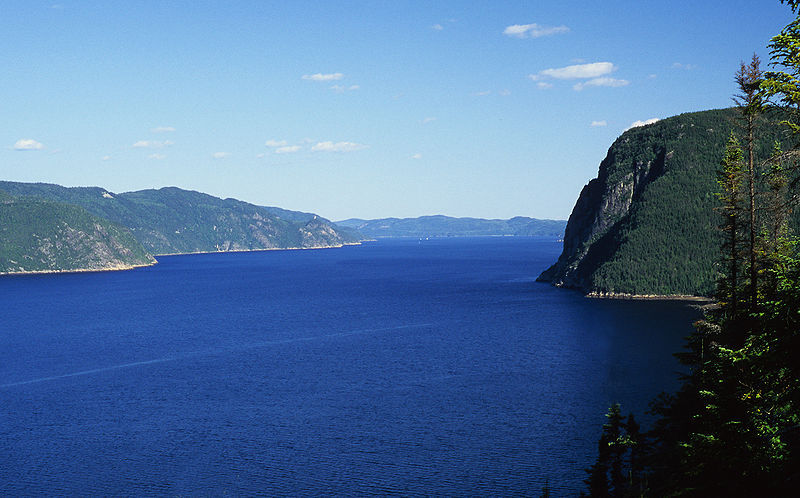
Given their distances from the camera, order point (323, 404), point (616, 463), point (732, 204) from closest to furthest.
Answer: point (616, 463), point (732, 204), point (323, 404)

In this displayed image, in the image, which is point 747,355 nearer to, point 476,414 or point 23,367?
point 476,414

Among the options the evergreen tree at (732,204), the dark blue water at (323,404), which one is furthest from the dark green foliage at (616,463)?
the evergreen tree at (732,204)

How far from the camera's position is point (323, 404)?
99.9 meters

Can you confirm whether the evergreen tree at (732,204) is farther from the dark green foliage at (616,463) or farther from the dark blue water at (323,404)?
the dark blue water at (323,404)

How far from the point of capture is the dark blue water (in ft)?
239

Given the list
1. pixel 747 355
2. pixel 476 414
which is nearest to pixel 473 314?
pixel 476 414

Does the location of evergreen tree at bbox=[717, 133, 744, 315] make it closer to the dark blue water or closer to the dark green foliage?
the dark green foliage

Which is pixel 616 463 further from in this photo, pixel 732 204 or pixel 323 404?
pixel 323 404

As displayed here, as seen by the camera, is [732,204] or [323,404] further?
[323,404]

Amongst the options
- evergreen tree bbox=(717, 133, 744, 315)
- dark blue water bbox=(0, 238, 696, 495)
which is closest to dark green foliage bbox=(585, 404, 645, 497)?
dark blue water bbox=(0, 238, 696, 495)

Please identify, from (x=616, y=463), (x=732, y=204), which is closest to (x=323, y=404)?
(x=616, y=463)

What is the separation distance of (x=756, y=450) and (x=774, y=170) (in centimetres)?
1258

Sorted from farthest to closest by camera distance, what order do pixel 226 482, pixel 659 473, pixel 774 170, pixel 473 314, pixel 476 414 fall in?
1. pixel 473 314
2. pixel 476 414
3. pixel 226 482
4. pixel 659 473
5. pixel 774 170

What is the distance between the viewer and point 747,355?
32.4 metres
